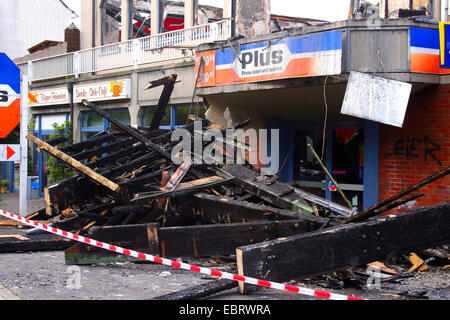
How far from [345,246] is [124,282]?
8.76 feet

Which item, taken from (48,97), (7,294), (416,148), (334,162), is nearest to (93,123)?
(48,97)

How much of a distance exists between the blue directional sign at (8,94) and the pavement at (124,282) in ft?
16.0

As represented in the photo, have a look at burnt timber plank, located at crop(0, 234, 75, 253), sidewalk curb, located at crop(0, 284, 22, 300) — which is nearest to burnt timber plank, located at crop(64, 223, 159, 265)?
sidewalk curb, located at crop(0, 284, 22, 300)

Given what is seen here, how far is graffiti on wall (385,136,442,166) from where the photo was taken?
9086 millimetres

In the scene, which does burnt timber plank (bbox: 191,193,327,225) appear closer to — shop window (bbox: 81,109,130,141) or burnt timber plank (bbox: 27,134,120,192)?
burnt timber plank (bbox: 27,134,120,192)

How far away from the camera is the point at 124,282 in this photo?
6109 mm

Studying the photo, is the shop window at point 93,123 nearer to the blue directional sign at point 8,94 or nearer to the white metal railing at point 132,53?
the white metal railing at point 132,53

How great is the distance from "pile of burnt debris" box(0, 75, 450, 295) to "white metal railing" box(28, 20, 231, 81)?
12.8 ft

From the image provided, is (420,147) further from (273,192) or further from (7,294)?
(7,294)

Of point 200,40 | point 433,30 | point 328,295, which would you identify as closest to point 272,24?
point 200,40

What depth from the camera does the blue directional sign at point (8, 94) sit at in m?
11.4

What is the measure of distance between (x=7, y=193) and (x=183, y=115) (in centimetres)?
1092

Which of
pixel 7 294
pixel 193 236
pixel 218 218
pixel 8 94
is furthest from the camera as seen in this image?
pixel 8 94

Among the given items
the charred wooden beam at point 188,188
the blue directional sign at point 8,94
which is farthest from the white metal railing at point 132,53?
the charred wooden beam at point 188,188
